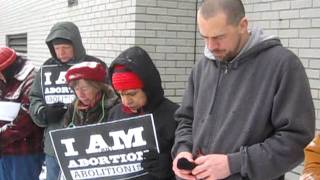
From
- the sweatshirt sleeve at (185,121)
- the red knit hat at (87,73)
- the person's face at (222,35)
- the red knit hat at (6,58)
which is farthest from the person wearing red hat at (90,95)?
the person's face at (222,35)

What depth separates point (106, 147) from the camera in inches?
110

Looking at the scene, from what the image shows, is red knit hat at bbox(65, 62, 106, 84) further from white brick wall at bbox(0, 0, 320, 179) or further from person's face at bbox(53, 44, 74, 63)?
white brick wall at bbox(0, 0, 320, 179)

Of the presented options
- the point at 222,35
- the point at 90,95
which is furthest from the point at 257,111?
the point at 90,95

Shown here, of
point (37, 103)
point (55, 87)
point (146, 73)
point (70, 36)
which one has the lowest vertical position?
point (37, 103)

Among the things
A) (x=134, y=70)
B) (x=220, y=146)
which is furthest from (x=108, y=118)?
(x=220, y=146)

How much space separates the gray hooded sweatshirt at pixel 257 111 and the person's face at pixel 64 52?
1.85 meters

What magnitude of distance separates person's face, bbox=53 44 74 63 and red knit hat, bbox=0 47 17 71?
452 millimetres

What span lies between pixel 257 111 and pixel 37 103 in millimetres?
2182

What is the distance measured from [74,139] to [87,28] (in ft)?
10.0

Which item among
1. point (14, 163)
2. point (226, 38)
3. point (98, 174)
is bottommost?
point (14, 163)

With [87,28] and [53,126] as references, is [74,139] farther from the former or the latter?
[87,28]

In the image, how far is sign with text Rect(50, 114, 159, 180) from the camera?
2.65 metres

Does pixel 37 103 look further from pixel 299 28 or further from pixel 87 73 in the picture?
pixel 299 28

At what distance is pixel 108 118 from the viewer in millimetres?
2932
